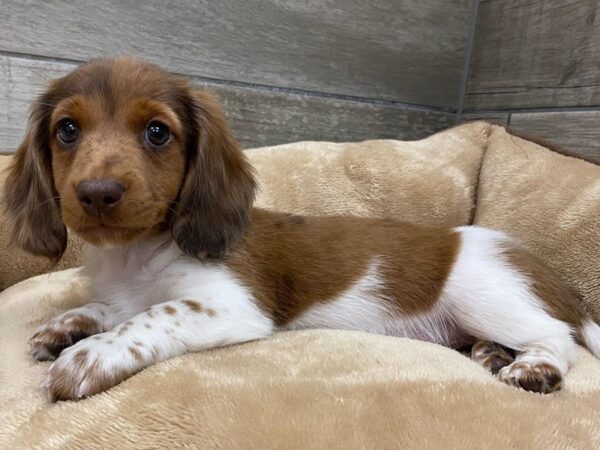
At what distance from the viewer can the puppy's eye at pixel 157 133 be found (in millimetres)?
1561

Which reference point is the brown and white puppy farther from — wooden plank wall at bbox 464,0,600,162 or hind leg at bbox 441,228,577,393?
wooden plank wall at bbox 464,0,600,162

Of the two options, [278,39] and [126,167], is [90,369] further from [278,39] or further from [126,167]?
[278,39]

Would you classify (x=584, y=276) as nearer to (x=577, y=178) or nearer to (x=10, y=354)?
(x=577, y=178)

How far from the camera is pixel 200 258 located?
5.48 feet

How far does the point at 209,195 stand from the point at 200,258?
0.19 m

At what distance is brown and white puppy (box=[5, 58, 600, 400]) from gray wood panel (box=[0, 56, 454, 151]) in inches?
42.0

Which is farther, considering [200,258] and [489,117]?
[489,117]

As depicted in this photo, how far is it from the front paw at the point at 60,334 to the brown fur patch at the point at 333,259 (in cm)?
46

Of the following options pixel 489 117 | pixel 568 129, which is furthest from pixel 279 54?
pixel 568 129

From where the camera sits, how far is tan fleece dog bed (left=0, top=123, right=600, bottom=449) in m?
1.14

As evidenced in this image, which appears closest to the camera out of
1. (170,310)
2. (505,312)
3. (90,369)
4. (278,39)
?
(90,369)

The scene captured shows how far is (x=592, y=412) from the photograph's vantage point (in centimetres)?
134

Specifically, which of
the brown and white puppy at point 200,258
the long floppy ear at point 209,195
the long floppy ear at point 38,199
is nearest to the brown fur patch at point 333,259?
the brown and white puppy at point 200,258

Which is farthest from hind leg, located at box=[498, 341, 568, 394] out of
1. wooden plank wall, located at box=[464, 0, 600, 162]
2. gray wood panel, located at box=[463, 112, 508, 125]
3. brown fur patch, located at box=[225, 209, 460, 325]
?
gray wood panel, located at box=[463, 112, 508, 125]
